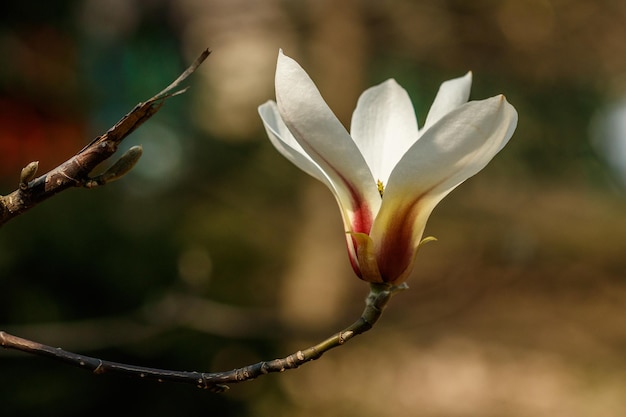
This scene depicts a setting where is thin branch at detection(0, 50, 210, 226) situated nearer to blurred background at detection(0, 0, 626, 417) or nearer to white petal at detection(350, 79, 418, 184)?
white petal at detection(350, 79, 418, 184)

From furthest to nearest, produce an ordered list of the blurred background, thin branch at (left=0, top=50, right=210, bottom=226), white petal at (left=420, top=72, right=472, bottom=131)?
1. the blurred background
2. white petal at (left=420, top=72, right=472, bottom=131)
3. thin branch at (left=0, top=50, right=210, bottom=226)

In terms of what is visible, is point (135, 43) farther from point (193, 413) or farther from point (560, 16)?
point (193, 413)

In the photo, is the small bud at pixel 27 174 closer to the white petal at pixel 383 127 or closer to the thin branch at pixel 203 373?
the thin branch at pixel 203 373

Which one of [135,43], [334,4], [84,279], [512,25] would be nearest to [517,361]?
[512,25]

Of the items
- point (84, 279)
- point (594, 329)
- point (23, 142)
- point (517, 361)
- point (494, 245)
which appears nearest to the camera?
point (84, 279)

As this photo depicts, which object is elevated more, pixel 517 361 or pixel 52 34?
pixel 52 34

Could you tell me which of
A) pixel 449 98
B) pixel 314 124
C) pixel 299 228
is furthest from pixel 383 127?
pixel 299 228

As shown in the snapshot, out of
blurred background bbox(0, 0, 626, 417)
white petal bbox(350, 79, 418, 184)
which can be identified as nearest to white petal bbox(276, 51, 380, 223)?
white petal bbox(350, 79, 418, 184)
